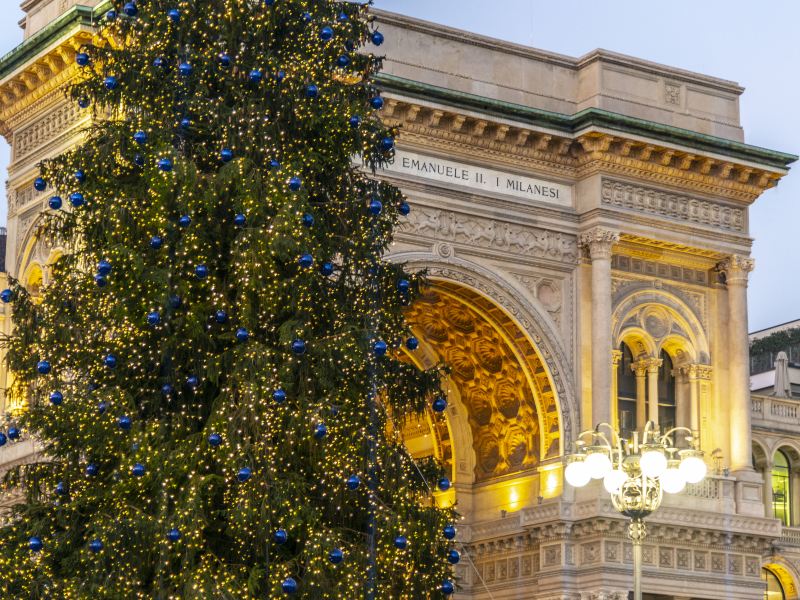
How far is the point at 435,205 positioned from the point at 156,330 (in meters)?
14.2

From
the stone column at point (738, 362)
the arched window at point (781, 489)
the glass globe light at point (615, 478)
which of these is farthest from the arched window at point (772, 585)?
the glass globe light at point (615, 478)

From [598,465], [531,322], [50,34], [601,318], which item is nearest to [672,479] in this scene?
[598,465]

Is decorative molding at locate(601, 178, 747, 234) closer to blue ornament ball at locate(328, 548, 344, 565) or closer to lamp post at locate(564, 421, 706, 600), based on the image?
lamp post at locate(564, 421, 706, 600)

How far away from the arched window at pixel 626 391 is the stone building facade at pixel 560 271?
0.06 m

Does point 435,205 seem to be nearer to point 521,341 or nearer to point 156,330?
point 521,341

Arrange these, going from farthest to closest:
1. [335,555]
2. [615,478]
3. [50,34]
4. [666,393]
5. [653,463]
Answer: [666,393] → [50,34] → [615,478] → [653,463] → [335,555]

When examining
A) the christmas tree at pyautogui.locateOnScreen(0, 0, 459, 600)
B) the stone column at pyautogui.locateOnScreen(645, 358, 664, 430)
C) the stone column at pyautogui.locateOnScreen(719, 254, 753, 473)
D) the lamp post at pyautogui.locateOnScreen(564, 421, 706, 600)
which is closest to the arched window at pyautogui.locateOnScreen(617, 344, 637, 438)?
the stone column at pyautogui.locateOnScreen(645, 358, 664, 430)

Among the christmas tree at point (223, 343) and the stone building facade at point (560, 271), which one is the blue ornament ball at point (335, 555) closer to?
the christmas tree at point (223, 343)

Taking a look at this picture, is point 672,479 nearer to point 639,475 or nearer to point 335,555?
point 639,475

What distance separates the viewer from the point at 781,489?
42.1 m

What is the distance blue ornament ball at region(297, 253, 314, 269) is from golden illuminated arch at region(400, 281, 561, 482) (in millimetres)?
14140

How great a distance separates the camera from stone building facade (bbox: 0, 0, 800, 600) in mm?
34062

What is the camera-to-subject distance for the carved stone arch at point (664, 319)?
36375mm

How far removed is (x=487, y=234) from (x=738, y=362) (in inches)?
243
